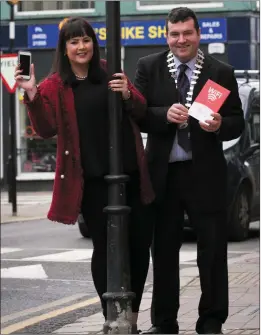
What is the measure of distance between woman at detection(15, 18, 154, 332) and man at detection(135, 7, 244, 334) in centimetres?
15

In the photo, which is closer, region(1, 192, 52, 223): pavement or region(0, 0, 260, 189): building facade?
region(1, 192, 52, 223): pavement

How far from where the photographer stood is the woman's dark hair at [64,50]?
18.0 ft

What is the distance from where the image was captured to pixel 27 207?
21.8 m

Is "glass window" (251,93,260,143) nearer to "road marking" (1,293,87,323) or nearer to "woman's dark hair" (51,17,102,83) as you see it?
"road marking" (1,293,87,323)

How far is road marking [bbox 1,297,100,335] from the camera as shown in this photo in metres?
7.48

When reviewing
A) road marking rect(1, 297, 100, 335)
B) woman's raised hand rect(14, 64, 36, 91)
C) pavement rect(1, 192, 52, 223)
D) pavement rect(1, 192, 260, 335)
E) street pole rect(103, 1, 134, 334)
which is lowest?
pavement rect(1, 192, 52, 223)

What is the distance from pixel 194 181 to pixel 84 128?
722 millimetres

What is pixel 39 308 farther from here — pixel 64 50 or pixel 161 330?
pixel 64 50

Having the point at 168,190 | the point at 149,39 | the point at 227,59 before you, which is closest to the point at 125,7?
the point at 149,39

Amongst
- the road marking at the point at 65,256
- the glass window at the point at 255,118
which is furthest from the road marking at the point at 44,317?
the glass window at the point at 255,118

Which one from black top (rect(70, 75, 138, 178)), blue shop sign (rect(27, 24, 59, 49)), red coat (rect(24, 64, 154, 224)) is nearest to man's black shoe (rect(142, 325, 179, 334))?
red coat (rect(24, 64, 154, 224))

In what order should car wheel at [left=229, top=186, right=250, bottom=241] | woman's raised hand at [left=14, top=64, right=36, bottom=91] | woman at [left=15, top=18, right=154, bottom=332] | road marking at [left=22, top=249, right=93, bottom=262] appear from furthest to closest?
car wheel at [left=229, top=186, right=250, bottom=241] → road marking at [left=22, top=249, right=93, bottom=262] → woman at [left=15, top=18, right=154, bottom=332] → woman's raised hand at [left=14, top=64, right=36, bottom=91]

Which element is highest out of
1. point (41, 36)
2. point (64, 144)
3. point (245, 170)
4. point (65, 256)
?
point (41, 36)

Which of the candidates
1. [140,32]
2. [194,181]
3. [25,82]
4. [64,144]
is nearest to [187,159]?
[194,181]
